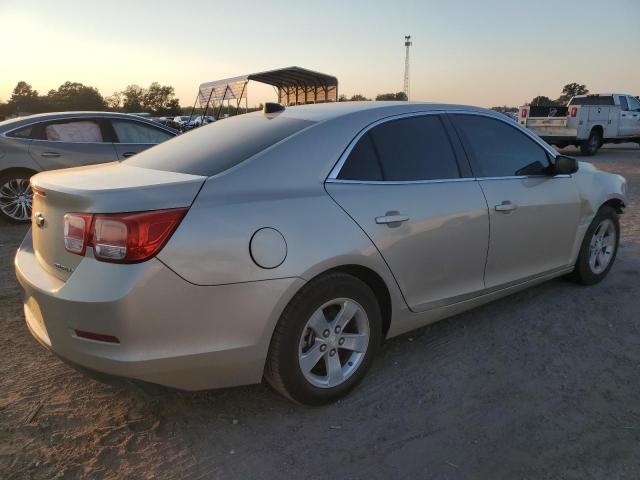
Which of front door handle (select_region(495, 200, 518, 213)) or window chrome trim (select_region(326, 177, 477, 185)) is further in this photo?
front door handle (select_region(495, 200, 518, 213))

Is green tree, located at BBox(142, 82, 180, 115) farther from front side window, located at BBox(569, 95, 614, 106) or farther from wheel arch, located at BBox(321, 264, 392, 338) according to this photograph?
wheel arch, located at BBox(321, 264, 392, 338)

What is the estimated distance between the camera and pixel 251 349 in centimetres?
236

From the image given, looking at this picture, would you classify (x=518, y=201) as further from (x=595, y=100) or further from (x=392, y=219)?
(x=595, y=100)

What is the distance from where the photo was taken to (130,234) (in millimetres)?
2094

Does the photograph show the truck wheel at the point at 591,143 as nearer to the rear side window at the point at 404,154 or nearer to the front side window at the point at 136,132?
the front side window at the point at 136,132

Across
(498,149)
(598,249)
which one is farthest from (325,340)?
(598,249)

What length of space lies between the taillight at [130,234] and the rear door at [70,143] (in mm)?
5322

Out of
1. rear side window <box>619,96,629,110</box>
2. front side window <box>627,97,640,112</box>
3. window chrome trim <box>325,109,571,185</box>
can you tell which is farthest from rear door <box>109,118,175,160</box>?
front side window <box>627,97,640,112</box>

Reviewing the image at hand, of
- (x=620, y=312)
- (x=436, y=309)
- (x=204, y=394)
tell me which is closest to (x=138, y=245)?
(x=204, y=394)

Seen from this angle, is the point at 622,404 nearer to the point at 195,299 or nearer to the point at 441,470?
the point at 441,470

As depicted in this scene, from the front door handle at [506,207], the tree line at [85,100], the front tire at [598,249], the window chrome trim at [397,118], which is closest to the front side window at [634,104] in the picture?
the front tire at [598,249]

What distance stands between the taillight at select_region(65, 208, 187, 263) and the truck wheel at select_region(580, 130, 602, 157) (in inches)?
700

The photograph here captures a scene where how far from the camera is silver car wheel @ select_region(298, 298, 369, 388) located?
8.50ft

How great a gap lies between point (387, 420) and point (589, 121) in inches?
671
